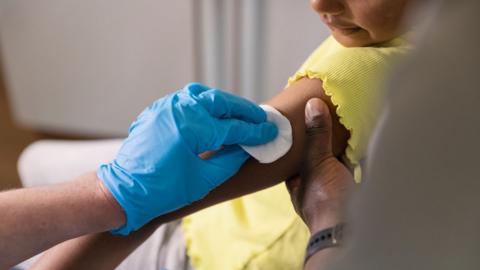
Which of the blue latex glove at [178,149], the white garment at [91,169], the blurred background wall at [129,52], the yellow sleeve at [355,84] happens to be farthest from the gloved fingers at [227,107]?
the blurred background wall at [129,52]

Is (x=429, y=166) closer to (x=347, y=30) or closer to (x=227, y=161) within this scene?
(x=227, y=161)

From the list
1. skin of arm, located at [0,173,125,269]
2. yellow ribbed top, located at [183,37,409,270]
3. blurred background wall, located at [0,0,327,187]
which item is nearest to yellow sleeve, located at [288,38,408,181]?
yellow ribbed top, located at [183,37,409,270]

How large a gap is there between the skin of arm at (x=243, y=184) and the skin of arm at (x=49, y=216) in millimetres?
108

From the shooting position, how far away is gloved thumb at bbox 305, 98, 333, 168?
0.81 meters

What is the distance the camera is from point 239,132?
0.78 meters

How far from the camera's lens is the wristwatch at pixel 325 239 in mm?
660

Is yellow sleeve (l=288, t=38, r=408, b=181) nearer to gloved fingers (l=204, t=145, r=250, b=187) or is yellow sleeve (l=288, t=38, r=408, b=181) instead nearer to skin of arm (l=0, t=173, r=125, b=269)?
gloved fingers (l=204, t=145, r=250, b=187)

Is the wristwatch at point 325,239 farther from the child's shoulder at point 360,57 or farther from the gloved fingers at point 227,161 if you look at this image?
the child's shoulder at point 360,57

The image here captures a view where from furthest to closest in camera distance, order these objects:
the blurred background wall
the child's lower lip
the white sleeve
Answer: the blurred background wall → the child's lower lip → the white sleeve

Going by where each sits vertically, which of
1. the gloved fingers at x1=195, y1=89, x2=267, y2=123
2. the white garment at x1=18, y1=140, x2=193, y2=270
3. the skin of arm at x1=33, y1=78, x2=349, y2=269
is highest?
the gloved fingers at x1=195, y1=89, x2=267, y2=123

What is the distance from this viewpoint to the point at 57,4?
189 cm

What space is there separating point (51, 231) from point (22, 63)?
1514 millimetres

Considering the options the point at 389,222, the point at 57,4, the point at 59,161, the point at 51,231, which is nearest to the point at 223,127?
the point at 51,231

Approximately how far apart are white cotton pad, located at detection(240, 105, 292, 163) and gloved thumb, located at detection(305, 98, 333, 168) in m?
0.03
